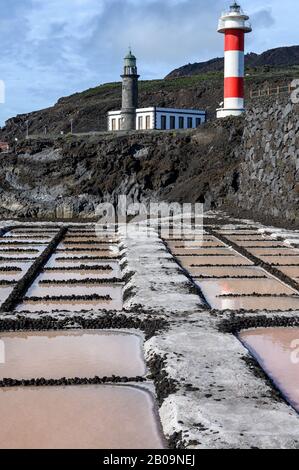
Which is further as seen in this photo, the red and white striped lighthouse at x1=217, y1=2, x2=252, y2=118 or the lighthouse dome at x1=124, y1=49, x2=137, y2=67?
the lighthouse dome at x1=124, y1=49, x2=137, y2=67

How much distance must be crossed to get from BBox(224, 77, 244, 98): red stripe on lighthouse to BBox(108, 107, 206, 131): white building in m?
9.03

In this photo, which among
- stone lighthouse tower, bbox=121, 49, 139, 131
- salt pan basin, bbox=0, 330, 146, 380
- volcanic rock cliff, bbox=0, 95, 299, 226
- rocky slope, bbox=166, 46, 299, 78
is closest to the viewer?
salt pan basin, bbox=0, 330, 146, 380

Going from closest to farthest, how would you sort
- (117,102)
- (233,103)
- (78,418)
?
(78,418)
(233,103)
(117,102)

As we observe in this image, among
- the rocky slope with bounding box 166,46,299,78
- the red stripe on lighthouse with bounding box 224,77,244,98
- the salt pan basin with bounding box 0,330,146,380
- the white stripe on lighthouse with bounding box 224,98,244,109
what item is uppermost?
the rocky slope with bounding box 166,46,299,78

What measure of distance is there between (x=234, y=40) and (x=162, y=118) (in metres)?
12.0

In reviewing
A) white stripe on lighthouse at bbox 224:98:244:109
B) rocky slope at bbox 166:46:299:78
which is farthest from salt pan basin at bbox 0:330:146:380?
rocky slope at bbox 166:46:299:78

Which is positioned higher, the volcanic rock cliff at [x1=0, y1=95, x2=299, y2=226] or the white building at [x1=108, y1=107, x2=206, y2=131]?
the white building at [x1=108, y1=107, x2=206, y2=131]

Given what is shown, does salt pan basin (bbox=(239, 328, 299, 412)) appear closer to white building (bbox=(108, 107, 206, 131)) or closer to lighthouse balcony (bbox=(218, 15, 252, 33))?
lighthouse balcony (bbox=(218, 15, 252, 33))

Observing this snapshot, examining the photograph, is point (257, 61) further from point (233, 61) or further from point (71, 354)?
point (71, 354)

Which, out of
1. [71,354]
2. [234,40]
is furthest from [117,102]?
[71,354]

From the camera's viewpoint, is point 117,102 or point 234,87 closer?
point 234,87

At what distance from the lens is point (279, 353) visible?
589 centimetres

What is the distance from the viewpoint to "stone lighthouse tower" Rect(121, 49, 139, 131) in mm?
41500

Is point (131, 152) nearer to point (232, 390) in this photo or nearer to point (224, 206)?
point (224, 206)
